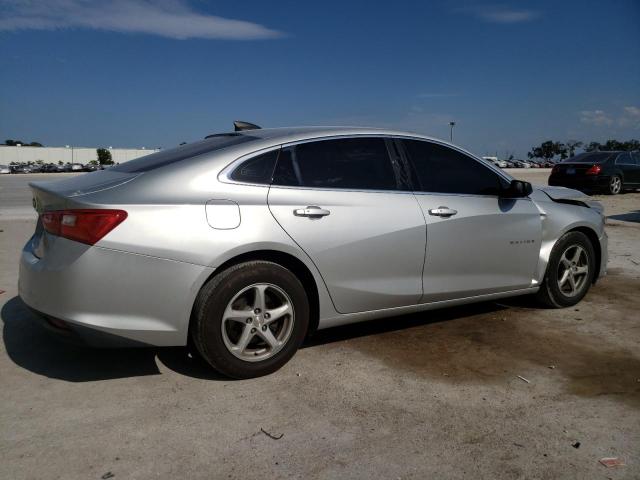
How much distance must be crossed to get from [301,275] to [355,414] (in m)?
1.01

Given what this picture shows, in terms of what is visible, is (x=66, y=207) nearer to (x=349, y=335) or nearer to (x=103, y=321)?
(x=103, y=321)

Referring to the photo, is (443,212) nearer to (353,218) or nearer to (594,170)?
(353,218)

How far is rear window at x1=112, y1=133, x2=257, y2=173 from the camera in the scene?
364 centimetres

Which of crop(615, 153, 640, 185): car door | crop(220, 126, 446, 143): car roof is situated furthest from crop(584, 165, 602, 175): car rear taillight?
crop(220, 126, 446, 143): car roof

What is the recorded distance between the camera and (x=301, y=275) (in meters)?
3.70

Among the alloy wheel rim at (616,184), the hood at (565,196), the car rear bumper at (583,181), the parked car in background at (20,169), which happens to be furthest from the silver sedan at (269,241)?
the parked car in background at (20,169)

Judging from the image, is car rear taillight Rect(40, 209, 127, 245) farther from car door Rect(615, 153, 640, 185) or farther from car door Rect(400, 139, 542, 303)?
car door Rect(615, 153, 640, 185)

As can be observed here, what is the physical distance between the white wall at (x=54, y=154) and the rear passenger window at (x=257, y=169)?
109 metres

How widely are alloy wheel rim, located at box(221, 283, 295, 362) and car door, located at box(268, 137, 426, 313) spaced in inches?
14.0

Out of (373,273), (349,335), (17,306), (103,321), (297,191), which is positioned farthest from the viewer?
(17,306)

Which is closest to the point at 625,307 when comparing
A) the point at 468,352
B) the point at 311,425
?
the point at 468,352

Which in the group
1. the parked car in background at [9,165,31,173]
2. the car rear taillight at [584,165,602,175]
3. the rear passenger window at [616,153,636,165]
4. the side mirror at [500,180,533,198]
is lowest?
the side mirror at [500,180,533,198]

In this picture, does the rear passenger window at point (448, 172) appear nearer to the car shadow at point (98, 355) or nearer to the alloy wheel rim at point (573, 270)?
the alloy wheel rim at point (573, 270)

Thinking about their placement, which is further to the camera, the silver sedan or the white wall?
the white wall
